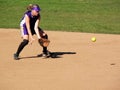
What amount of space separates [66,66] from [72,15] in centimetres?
1351

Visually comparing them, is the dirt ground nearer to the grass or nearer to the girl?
the girl

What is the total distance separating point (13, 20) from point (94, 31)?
17.1 feet

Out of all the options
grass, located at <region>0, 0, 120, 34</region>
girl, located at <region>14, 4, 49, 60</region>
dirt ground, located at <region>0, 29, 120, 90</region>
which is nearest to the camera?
dirt ground, located at <region>0, 29, 120, 90</region>

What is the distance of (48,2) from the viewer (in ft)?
92.8

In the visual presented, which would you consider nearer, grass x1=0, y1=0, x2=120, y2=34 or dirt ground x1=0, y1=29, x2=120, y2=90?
dirt ground x1=0, y1=29, x2=120, y2=90

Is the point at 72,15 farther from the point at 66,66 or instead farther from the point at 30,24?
the point at 66,66

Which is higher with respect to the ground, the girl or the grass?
the girl

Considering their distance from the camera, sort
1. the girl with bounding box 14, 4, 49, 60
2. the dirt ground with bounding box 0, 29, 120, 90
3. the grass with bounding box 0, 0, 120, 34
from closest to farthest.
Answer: the dirt ground with bounding box 0, 29, 120, 90
the girl with bounding box 14, 4, 49, 60
the grass with bounding box 0, 0, 120, 34

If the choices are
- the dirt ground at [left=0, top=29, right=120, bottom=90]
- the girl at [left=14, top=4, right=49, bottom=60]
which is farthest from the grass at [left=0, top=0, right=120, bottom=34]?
the girl at [left=14, top=4, right=49, bottom=60]

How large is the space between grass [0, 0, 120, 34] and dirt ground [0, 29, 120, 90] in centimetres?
405

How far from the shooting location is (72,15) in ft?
81.4

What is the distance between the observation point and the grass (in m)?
20.6

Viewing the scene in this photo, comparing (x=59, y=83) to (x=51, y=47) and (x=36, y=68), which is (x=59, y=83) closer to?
(x=36, y=68)

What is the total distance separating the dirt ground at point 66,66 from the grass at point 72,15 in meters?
4.05
